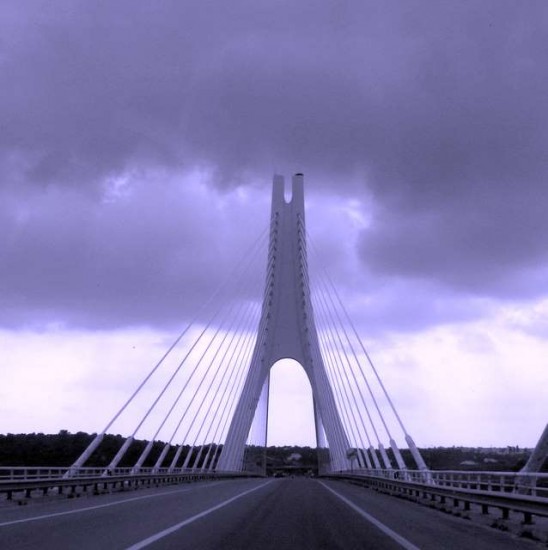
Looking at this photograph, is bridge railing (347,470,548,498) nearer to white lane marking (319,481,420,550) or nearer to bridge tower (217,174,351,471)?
white lane marking (319,481,420,550)

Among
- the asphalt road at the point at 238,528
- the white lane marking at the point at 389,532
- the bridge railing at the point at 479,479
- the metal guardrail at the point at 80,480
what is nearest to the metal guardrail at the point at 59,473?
the metal guardrail at the point at 80,480

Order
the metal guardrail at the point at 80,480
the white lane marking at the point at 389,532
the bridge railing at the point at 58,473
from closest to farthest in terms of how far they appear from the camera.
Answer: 1. the white lane marking at the point at 389,532
2. the metal guardrail at the point at 80,480
3. the bridge railing at the point at 58,473

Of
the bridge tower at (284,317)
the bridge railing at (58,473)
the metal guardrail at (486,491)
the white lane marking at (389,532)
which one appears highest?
the bridge tower at (284,317)

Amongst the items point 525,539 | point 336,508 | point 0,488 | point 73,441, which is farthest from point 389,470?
point 73,441

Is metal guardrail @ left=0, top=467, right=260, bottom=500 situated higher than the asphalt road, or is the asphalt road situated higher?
metal guardrail @ left=0, top=467, right=260, bottom=500

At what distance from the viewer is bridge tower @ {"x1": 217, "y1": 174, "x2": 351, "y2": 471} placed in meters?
59.1

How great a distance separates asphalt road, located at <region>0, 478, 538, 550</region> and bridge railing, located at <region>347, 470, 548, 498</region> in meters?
0.95

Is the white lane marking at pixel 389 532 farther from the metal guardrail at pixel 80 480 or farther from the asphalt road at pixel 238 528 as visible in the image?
the metal guardrail at pixel 80 480

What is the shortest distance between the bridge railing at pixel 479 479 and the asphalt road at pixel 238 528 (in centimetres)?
95

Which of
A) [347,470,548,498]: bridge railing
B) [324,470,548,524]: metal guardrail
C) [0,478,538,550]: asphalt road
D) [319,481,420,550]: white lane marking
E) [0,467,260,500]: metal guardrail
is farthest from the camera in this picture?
[0,467,260,500]: metal guardrail

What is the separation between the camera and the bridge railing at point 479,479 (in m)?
14.9

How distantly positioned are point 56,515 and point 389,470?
69.3 ft

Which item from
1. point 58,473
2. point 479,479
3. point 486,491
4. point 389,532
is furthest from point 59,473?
point 389,532

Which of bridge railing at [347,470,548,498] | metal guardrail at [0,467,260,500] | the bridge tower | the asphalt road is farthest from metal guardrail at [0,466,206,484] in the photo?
bridge railing at [347,470,548,498]
